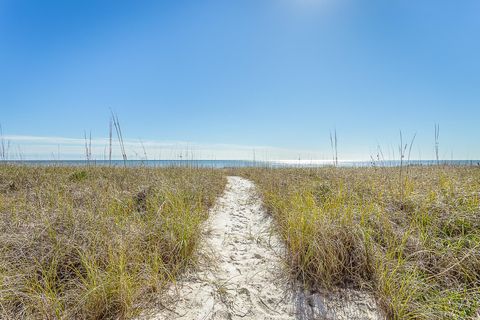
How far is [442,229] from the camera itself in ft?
10.1

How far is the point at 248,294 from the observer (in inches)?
96.3

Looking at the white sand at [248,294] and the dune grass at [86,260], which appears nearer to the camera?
the dune grass at [86,260]

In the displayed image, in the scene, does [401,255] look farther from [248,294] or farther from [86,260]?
[86,260]

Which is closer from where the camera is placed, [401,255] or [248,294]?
[248,294]

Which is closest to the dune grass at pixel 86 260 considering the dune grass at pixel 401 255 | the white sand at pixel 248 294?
the white sand at pixel 248 294

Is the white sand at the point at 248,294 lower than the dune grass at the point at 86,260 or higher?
lower

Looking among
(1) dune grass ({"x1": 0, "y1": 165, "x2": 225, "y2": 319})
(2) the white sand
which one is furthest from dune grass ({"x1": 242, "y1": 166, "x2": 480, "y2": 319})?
(1) dune grass ({"x1": 0, "y1": 165, "x2": 225, "y2": 319})

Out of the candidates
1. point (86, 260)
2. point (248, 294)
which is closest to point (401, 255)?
point (248, 294)

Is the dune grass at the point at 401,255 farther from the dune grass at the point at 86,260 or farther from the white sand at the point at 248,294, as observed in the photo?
the dune grass at the point at 86,260

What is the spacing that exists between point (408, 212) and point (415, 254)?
57.2 inches

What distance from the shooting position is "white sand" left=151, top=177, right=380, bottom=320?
2.13m

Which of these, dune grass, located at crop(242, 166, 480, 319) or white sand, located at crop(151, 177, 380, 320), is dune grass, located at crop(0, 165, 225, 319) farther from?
dune grass, located at crop(242, 166, 480, 319)

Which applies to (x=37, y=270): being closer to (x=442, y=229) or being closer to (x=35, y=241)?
(x=35, y=241)

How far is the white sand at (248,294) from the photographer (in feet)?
6.99
